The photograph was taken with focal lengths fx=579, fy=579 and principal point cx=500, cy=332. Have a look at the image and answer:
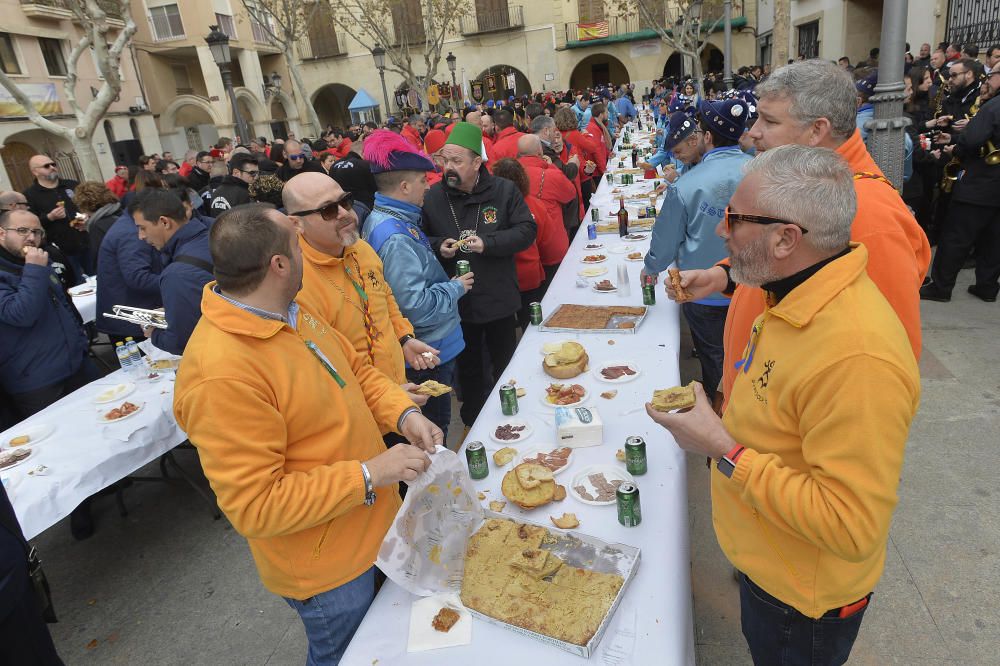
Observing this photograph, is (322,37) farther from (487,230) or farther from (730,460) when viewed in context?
(730,460)

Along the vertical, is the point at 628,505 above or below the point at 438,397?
above

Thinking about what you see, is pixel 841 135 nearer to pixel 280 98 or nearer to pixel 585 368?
pixel 585 368

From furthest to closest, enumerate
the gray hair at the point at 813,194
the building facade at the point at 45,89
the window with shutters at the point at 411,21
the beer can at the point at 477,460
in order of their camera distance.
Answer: the window with shutters at the point at 411,21 → the building facade at the point at 45,89 → the beer can at the point at 477,460 → the gray hair at the point at 813,194

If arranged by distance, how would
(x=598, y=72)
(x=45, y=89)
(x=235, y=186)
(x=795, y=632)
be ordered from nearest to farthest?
1. (x=795, y=632)
2. (x=235, y=186)
3. (x=45, y=89)
4. (x=598, y=72)

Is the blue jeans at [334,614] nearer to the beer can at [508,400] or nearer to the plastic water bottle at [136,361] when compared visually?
the beer can at [508,400]

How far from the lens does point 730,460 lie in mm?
1468

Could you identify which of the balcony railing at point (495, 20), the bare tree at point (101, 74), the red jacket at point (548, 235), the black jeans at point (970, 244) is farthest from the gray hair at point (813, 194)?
the balcony railing at point (495, 20)

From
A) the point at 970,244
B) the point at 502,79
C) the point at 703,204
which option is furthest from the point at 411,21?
the point at 703,204

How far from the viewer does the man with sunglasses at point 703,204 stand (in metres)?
3.27

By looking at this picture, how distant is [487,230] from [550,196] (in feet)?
5.79

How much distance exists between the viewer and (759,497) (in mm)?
1402

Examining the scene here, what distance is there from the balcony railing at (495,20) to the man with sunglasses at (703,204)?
3054cm

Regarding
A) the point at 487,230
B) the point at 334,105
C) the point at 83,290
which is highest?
the point at 334,105

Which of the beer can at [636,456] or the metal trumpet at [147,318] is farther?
the metal trumpet at [147,318]
